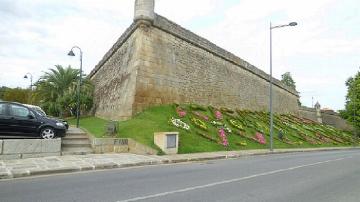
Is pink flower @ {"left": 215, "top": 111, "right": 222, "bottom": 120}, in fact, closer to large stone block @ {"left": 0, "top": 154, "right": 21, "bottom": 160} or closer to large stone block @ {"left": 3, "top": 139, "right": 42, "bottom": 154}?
large stone block @ {"left": 3, "top": 139, "right": 42, "bottom": 154}

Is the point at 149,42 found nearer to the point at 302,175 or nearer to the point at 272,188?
the point at 302,175

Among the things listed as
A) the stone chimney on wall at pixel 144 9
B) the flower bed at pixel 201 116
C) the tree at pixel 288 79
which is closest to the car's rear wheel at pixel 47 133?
the stone chimney on wall at pixel 144 9

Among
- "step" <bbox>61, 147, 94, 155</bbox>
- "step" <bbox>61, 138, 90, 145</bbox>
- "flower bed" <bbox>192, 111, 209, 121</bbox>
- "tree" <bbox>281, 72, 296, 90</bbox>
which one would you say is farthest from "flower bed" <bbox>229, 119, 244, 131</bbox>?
"tree" <bbox>281, 72, 296, 90</bbox>

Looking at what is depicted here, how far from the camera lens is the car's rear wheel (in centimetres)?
1488

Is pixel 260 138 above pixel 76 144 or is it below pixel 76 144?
above

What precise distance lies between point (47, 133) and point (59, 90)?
1740cm

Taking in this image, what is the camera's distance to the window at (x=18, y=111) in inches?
569

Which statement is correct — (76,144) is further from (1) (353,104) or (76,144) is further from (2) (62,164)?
(1) (353,104)

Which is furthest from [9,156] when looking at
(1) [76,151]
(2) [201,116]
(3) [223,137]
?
(2) [201,116]

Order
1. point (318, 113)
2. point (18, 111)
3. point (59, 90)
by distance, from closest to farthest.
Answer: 1. point (18, 111)
2. point (59, 90)
3. point (318, 113)

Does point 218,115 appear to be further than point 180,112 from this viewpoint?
Yes

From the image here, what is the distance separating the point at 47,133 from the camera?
15.0 meters

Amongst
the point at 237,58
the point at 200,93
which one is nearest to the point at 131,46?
the point at 200,93

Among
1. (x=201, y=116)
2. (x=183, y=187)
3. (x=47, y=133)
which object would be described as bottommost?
(x=183, y=187)
